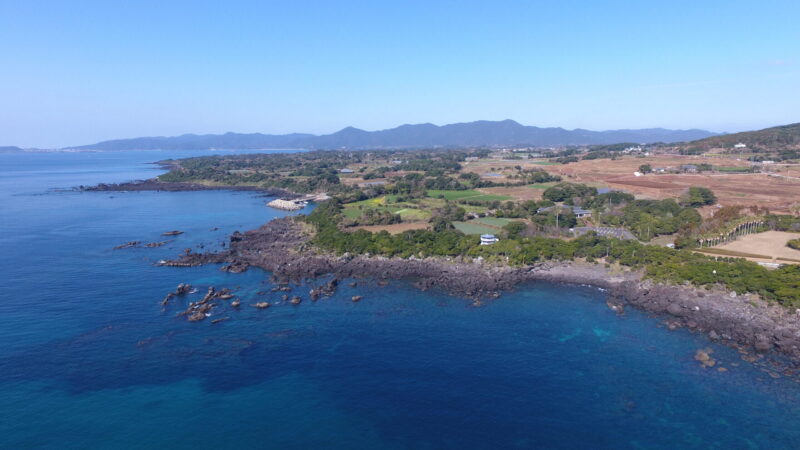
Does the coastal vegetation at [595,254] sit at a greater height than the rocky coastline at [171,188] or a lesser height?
lesser

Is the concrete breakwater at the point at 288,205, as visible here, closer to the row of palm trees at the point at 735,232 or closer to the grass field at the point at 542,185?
the grass field at the point at 542,185

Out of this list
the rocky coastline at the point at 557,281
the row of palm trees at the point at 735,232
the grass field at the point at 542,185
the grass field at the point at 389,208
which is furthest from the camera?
the grass field at the point at 542,185

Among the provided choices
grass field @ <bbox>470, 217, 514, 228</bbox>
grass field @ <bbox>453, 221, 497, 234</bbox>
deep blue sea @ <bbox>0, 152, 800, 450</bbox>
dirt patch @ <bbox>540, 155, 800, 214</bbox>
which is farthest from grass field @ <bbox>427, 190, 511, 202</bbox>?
deep blue sea @ <bbox>0, 152, 800, 450</bbox>

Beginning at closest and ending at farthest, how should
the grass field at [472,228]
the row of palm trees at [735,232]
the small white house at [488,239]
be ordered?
the row of palm trees at [735,232]
the small white house at [488,239]
the grass field at [472,228]

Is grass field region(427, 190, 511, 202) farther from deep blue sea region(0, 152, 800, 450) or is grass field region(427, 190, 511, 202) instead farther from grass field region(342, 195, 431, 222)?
deep blue sea region(0, 152, 800, 450)

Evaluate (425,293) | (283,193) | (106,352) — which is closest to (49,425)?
(106,352)

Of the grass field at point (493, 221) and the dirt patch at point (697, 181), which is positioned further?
the dirt patch at point (697, 181)

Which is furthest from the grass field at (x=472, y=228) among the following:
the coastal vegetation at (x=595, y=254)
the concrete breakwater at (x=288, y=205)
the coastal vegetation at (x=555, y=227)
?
the concrete breakwater at (x=288, y=205)
